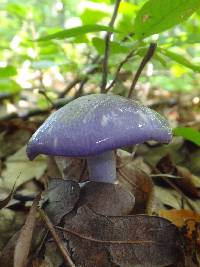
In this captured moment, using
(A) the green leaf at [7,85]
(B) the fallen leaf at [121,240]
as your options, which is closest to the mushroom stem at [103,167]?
(B) the fallen leaf at [121,240]

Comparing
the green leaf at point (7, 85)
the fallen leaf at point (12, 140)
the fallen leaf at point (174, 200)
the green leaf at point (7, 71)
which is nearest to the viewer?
the fallen leaf at point (174, 200)

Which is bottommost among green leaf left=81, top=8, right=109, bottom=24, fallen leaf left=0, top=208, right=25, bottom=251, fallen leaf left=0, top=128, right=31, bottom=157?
fallen leaf left=0, top=128, right=31, bottom=157

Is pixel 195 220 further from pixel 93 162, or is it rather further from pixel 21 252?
pixel 21 252

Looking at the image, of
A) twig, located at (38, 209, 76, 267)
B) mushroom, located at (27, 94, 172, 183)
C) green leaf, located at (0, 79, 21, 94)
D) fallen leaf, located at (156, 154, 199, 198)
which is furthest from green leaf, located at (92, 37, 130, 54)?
green leaf, located at (0, 79, 21, 94)

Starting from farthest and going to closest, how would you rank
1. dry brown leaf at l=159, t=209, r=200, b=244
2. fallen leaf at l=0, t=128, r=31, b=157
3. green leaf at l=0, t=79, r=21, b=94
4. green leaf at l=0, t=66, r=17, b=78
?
green leaf at l=0, t=79, r=21, b=94 → fallen leaf at l=0, t=128, r=31, b=157 → green leaf at l=0, t=66, r=17, b=78 → dry brown leaf at l=159, t=209, r=200, b=244

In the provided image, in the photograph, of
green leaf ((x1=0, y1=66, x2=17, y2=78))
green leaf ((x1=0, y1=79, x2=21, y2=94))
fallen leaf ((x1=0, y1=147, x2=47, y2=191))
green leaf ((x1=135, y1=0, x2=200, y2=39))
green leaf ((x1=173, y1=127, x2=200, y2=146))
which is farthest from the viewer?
green leaf ((x1=0, y1=79, x2=21, y2=94))

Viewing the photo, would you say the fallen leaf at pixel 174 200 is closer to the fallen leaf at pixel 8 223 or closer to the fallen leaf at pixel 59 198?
the fallen leaf at pixel 59 198

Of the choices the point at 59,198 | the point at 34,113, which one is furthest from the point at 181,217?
the point at 34,113

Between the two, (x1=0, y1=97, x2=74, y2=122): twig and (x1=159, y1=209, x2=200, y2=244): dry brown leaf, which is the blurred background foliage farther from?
(x1=159, y1=209, x2=200, y2=244): dry brown leaf
